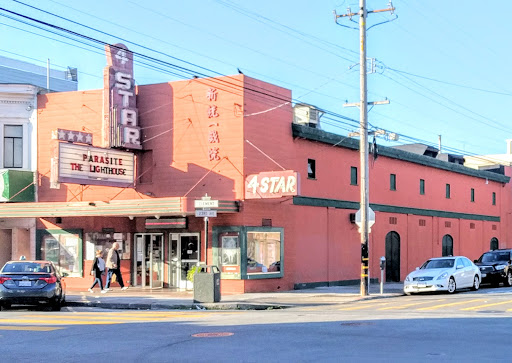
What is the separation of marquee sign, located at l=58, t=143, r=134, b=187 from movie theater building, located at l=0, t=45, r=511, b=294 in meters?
0.05

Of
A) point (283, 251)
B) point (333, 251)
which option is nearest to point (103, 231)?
point (283, 251)

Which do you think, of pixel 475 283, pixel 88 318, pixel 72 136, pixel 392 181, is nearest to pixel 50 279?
pixel 88 318

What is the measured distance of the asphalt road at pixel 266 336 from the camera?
11.5 meters

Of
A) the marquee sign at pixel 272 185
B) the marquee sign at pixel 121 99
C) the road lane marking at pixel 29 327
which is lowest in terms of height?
the road lane marking at pixel 29 327

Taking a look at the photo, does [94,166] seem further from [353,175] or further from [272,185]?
[353,175]

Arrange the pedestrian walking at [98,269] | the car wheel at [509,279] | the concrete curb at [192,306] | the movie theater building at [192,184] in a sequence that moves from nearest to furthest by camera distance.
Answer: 1. the concrete curb at [192,306]
2. the movie theater building at [192,184]
3. the pedestrian walking at [98,269]
4. the car wheel at [509,279]

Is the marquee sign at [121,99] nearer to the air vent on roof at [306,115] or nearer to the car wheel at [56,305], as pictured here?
the air vent on roof at [306,115]

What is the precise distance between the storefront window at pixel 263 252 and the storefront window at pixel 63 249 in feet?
24.6

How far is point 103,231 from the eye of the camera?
30.7 metres

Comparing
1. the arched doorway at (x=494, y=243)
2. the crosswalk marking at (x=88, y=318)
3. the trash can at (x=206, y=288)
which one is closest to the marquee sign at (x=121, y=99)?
the trash can at (x=206, y=288)

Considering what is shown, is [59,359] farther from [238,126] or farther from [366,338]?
[238,126]

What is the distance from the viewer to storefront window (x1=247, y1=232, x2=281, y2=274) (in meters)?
27.8

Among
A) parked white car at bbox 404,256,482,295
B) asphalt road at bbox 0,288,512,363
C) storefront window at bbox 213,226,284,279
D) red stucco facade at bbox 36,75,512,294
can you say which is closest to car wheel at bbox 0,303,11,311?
asphalt road at bbox 0,288,512,363

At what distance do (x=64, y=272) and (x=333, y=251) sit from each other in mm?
11238
